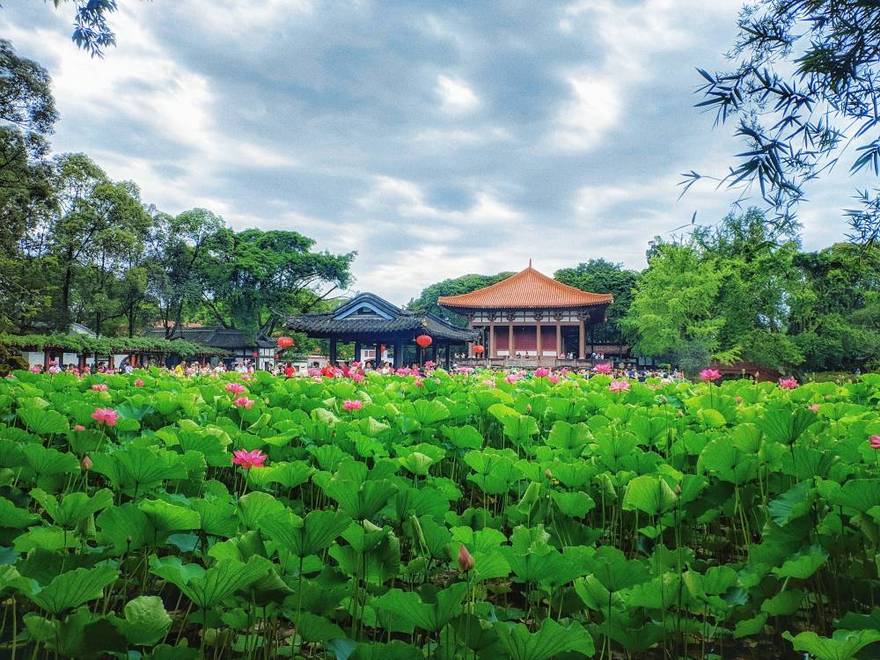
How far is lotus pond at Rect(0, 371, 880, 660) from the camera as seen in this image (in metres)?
0.82

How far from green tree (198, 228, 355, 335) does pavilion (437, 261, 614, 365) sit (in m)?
7.89

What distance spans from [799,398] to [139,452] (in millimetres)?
3123

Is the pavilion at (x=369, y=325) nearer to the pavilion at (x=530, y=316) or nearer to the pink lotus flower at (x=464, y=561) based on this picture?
the pavilion at (x=530, y=316)

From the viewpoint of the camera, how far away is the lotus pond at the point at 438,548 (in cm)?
82

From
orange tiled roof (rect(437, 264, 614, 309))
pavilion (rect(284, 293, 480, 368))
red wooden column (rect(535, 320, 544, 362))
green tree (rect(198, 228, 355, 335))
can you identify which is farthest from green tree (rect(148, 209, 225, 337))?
red wooden column (rect(535, 320, 544, 362))

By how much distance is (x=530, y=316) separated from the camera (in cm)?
2545

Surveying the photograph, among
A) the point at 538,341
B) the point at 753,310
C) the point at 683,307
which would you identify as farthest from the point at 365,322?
the point at 753,310

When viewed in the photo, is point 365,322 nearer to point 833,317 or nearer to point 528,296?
point 528,296

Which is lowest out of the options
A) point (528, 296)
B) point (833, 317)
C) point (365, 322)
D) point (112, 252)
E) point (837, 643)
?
point (837, 643)

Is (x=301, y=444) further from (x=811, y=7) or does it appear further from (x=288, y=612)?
(x=811, y=7)

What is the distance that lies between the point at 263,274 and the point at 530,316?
522 inches

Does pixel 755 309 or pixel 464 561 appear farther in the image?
pixel 755 309

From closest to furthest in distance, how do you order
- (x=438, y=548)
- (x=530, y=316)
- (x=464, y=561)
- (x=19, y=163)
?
(x=464, y=561)
(x=438, y=548)
(x=19, y=163)
(x=530, y=316)

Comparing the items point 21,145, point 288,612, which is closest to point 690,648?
point 288,612
